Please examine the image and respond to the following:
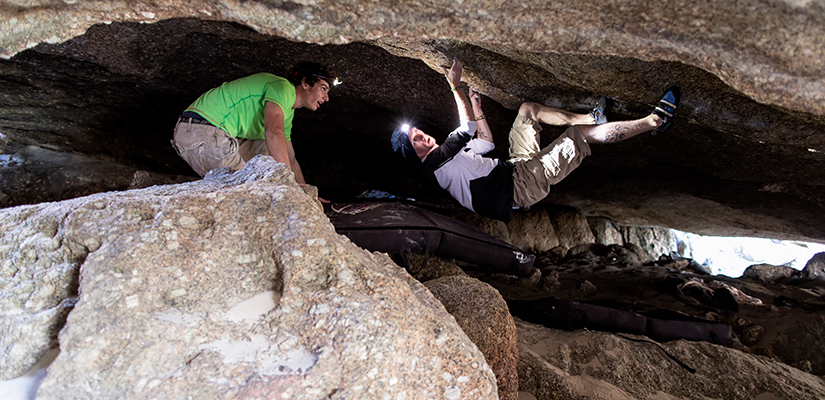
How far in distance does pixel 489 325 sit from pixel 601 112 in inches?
81.4

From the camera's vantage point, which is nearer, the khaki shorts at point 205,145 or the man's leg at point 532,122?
the khaki shorts at point 205,145

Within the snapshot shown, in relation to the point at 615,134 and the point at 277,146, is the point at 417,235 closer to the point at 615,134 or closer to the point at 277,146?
the point at 277,146

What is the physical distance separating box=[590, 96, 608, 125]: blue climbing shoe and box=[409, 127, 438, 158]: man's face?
1.29 metres

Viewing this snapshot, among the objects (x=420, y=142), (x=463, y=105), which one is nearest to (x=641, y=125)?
(x=463, y=105)

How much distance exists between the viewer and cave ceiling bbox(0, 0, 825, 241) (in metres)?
1.42

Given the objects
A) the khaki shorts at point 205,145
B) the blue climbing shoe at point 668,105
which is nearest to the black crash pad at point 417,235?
the khaki shorts at point 205,145

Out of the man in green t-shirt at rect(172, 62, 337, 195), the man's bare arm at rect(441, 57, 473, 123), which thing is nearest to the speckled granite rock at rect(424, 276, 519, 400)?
the man in green t-shirt at rect(172, 62, 337, 195)

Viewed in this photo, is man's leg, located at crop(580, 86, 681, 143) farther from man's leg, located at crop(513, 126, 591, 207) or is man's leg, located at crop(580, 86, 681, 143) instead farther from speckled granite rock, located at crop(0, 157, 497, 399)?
speckled granite rock, located at crop(0, 157, 497, 399)

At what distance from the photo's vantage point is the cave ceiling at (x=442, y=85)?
55.7 inches

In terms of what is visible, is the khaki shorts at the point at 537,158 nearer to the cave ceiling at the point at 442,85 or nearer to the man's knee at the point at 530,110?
the man's knee at the point at 530,110

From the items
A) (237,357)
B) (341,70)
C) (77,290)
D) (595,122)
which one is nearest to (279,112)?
(341,70)

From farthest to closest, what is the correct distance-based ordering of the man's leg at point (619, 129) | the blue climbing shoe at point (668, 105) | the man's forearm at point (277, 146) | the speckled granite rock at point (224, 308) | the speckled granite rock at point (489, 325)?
1. the man's leg at point (619, 129)
2. the blue climbing shoe at point (668, 105)
3. the man's forearm at point (277, 146)
4. the speckled granite rock at point (489, 325)
5. the speckled granite rock at point (224, 308)

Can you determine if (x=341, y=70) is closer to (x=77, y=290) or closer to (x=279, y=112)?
(x=279, y=112)

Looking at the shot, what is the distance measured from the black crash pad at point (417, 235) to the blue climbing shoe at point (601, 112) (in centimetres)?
119
